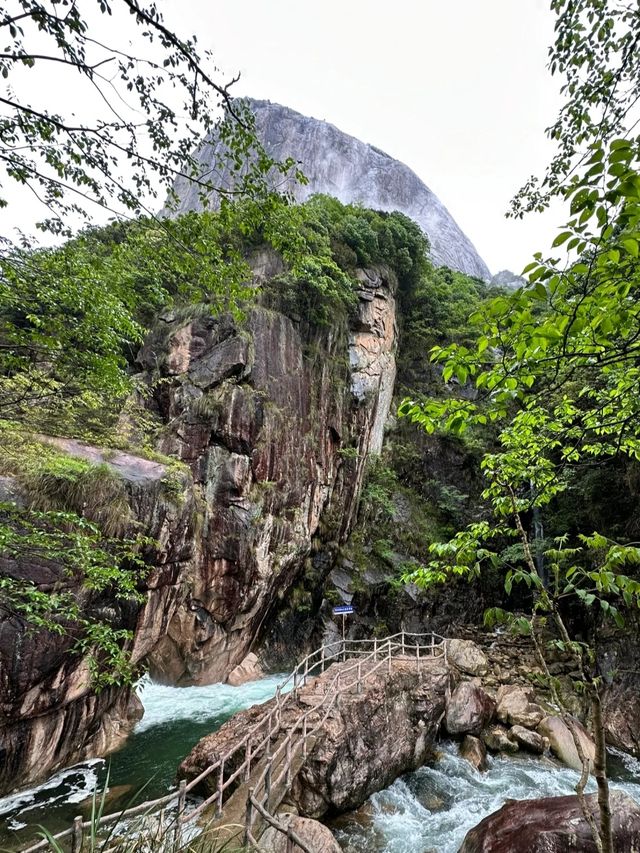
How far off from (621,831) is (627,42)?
22.9 ft

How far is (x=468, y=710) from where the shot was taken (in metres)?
7.80

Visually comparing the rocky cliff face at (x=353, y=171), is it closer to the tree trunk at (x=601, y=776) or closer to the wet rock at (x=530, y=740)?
the wet rock at (x=530, y=740)

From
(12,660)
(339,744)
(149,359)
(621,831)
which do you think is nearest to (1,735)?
(12,660)

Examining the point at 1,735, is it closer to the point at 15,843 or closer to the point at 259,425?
the point at 15,843

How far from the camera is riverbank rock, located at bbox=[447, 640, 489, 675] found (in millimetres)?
9984

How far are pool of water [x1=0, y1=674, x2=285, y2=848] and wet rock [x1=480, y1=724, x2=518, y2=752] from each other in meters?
4.89

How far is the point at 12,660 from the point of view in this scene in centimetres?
539

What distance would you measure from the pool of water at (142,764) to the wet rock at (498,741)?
16.0 feet

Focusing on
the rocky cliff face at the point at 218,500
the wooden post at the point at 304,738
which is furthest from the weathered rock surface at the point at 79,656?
the wooden post at the point at 304,738

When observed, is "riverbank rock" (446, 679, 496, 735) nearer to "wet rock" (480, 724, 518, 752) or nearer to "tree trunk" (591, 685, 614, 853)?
"wet rock" (480, 724, 518, 752)

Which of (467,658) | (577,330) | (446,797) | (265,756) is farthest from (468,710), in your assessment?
(577,330)

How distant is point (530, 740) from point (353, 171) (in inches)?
1648

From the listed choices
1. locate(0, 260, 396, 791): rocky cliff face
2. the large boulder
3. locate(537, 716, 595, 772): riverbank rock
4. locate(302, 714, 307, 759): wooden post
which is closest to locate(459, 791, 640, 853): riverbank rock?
locate(302, 714, 307, 759): wooden post

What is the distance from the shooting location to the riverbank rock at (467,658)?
998cm
